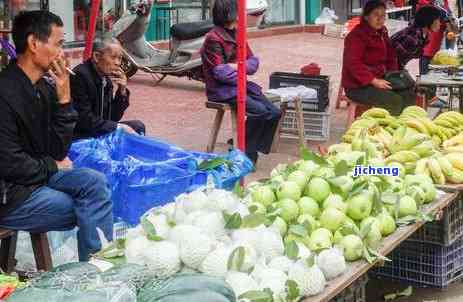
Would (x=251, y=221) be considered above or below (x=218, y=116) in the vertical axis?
above

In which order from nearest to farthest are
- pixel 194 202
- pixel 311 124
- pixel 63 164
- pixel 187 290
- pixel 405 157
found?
pixel 187 290 < pixel 194 202 < pixel 63 164 < pixel 405 157 < pixel 311 124

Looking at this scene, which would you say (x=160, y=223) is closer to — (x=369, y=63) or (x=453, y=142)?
(x=453, y=142)

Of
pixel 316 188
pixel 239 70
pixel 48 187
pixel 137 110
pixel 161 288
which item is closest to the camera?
pixel 161 288

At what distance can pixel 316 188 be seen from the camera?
14.1 feet

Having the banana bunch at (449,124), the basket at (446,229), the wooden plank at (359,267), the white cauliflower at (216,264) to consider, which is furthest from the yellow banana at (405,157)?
the white cauliflower at (216,264)

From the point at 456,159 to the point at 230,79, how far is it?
2.63m

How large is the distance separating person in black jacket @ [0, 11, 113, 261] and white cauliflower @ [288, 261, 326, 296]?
1528mm

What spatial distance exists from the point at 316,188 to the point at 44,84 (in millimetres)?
1590

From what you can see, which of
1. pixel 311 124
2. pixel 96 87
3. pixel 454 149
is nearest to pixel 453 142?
pixel 454 149

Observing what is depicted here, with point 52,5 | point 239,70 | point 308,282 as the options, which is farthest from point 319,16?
point 308,282

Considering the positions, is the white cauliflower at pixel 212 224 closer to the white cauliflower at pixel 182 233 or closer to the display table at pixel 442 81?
the white cauliflower at pixel 182 233

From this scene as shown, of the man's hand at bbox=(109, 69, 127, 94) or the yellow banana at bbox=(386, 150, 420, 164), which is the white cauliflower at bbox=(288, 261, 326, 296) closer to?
the yellow banana at bbox=(386, 150, 420, 164)

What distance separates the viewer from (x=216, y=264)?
336cm

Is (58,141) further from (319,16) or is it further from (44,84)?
(319,16)
